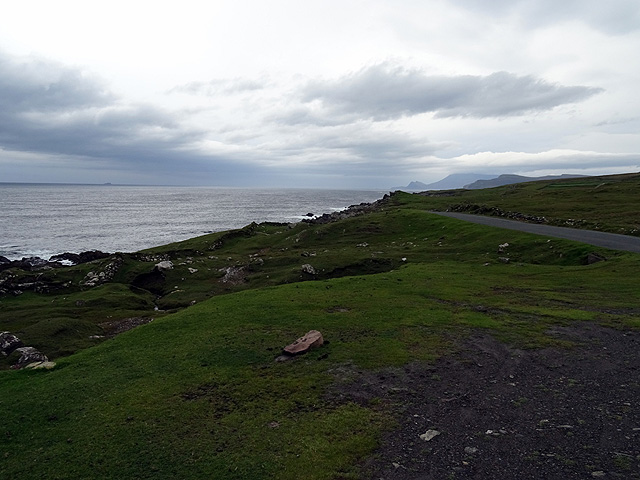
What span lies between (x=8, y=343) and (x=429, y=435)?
21.3 meters

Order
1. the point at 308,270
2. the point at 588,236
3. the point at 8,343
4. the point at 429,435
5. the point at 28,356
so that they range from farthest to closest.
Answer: the point at 588,236 < the point at 308,270 < the point at 8,343 < the point at 28,356 < the point at 429,435

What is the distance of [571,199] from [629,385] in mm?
76589

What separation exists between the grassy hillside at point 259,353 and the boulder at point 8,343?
Answer: 74cm

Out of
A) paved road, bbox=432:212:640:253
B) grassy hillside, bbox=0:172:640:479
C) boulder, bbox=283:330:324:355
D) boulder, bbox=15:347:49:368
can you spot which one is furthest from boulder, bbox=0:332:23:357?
paved road, bbox=432:212:640:253

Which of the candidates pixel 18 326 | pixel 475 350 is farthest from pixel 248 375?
pixel 18 326

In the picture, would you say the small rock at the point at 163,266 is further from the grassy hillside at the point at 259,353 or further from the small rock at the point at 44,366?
the small rock at the point at 44,366

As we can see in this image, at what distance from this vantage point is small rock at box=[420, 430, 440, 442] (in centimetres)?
980

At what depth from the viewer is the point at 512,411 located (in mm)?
10891

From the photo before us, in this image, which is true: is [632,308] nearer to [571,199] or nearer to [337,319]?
[337,319]

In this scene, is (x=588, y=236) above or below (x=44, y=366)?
above

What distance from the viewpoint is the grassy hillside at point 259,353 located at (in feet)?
32.0

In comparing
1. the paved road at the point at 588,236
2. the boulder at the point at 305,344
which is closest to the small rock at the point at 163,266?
the boulder at the point at 305,344

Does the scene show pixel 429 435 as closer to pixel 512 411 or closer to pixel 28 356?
pixel 512 411

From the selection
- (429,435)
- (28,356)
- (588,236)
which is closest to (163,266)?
(28,356)
